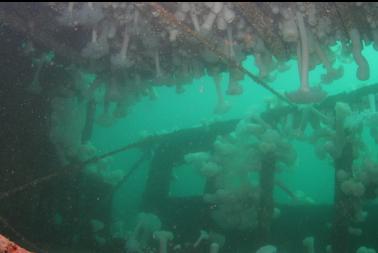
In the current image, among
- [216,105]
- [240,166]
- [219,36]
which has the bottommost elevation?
[240,166]

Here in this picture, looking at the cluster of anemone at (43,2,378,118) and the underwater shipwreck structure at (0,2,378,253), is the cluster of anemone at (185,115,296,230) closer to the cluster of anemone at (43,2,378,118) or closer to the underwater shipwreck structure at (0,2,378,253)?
the underwater shipwreck structure at (0,2,378,253)

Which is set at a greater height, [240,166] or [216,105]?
[216,105]

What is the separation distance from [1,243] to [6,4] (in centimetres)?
372

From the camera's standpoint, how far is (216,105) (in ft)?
19.3

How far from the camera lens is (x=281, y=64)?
16.4 feet

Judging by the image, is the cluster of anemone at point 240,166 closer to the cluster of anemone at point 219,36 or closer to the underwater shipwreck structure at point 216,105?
the underwater shipwreck structure at point 216,105

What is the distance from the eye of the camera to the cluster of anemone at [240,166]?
812 cm

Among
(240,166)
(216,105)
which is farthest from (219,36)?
(240,166)

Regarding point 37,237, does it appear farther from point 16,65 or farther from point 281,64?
point 281,64

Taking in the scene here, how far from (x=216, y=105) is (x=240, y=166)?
10.6 ft

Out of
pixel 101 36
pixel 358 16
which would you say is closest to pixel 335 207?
pixel 358 16

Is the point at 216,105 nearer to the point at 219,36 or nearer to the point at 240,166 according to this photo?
the point at 219,36

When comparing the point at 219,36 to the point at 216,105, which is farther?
the point at 216,105

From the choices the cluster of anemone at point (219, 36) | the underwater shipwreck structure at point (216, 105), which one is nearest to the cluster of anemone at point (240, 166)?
the underwater shipwreck structure at point (216, 105)
